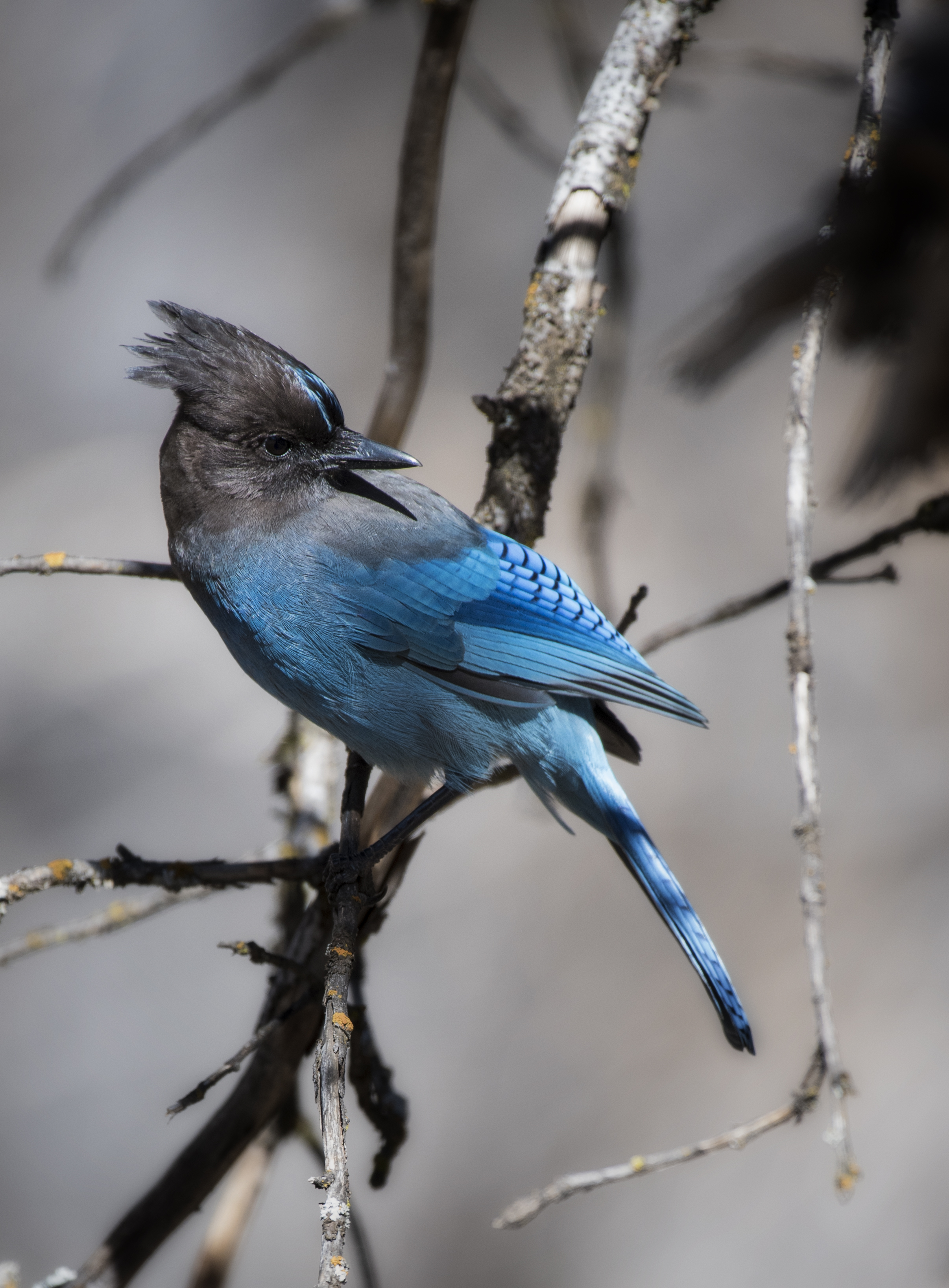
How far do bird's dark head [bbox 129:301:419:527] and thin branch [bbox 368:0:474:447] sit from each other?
668mm

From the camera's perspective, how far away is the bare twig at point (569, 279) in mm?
2562

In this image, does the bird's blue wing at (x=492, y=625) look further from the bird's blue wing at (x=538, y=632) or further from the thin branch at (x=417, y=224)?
the thin branch at (x=417, y=224)

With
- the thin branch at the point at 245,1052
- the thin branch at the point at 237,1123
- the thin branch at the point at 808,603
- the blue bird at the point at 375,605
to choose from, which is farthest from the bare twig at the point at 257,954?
the thin branch at the point at 808,603

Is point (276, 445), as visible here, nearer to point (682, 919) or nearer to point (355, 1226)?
point (682, 919)

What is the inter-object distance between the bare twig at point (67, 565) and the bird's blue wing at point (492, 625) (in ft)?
1.47

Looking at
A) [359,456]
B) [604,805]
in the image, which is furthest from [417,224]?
[604,805]

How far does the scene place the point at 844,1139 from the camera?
4.53ft

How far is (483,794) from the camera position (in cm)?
481

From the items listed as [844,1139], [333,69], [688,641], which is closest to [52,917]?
[688,641]

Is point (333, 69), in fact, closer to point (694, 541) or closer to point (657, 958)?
point (694, 541)

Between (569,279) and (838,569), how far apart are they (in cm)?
99

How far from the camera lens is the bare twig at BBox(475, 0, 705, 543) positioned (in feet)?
8.41

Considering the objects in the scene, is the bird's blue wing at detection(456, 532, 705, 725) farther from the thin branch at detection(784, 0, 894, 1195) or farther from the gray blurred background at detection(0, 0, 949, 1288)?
the gray blurred background at detection(0, 0, 949, 1288)

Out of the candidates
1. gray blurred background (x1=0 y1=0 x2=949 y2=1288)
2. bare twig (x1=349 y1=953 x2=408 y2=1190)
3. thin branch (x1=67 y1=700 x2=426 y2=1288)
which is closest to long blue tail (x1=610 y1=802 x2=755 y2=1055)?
thin branch (x1=67 y1=700 x2=426 y2=1288)
